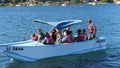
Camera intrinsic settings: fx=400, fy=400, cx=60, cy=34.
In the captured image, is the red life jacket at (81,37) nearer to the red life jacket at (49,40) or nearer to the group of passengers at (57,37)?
the group of passengers at (57,37)

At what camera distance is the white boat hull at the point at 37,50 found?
2453cm

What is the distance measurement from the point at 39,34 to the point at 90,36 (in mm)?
4026

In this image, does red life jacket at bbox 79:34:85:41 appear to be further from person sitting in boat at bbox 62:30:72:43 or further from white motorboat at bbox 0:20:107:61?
person sitting in boat at bbox 62:30:72:43

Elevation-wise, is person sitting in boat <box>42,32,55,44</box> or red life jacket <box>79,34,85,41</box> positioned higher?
person sitting in boat <box>42,32,55,44</box>

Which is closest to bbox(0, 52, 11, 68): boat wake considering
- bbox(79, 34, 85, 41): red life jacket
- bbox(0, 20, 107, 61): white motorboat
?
bbox(0, 20, 107, 61): white motorboat

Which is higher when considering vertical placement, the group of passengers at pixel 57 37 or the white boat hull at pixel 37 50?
the group of passengers at pixel 57 37

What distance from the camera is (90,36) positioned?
28312mm

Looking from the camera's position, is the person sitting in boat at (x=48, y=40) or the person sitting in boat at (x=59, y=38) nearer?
the person sitting in boat at (x=48, y=40)

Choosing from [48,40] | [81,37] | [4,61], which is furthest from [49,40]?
[4,61]

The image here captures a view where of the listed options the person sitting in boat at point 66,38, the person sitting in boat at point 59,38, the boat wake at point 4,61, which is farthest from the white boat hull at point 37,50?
the boat wake at point 4,61

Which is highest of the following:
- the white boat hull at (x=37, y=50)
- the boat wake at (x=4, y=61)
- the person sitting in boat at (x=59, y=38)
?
the person sitting in boat at (x=59, y=38)

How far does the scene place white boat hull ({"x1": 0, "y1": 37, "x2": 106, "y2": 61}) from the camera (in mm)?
24531

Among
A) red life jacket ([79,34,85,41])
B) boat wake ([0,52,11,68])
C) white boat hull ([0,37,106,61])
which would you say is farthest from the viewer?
red life jacket ([79,34,85,41])

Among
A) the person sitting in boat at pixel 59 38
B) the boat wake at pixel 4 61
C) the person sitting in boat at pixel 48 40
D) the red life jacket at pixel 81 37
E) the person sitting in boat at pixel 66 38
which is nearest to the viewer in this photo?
the boat wake at pixel 4 61
